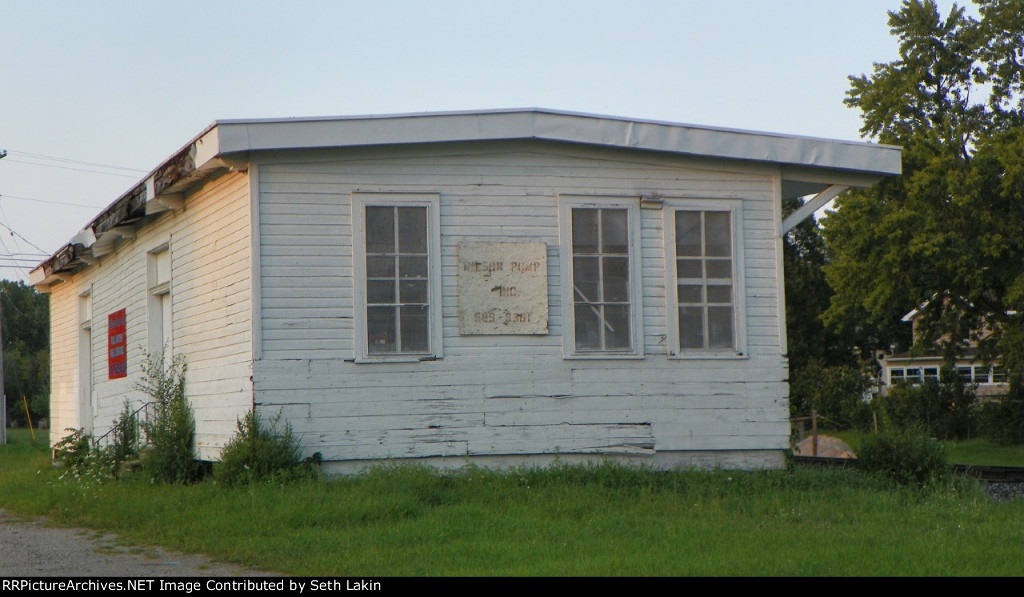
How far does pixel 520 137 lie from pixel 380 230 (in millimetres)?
1767

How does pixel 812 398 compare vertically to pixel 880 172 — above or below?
below

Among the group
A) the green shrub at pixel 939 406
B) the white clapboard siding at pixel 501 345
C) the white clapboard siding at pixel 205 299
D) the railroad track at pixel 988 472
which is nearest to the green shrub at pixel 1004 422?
the green shrub at pixel 939 406

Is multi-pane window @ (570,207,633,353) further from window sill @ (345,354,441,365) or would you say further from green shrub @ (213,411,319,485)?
green shrub @ (213,411,319,485)

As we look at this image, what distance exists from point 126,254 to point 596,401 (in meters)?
8.25

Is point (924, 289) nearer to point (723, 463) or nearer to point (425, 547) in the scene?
point (723, 463)

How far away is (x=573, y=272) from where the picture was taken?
12.7m

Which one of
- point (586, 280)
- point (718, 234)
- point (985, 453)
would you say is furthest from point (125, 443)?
point (985, 453)

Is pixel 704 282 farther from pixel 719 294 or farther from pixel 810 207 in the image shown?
pixel 810 207

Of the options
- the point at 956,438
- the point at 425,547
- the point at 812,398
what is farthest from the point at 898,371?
the point at 425,547

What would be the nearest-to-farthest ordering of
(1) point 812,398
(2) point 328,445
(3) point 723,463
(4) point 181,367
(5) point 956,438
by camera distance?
(2) point 328,445, (3) point 723,463, (4) point 181,367, (5) point 956,438, (1) point 812,398

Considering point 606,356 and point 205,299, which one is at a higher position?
point 205,299

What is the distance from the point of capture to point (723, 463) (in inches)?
504

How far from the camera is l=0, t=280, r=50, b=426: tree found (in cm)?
6381

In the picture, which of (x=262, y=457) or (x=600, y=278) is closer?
(x=262, y=457)
